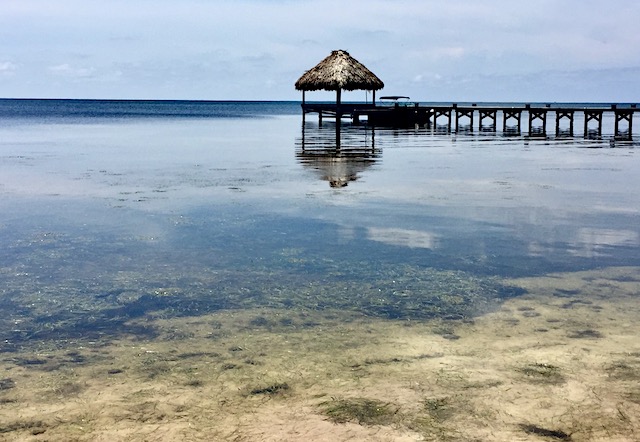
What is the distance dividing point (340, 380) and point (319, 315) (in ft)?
5.33

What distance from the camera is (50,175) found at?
19.0 metres

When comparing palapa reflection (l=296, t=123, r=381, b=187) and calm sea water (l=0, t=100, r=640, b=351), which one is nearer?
calm sea water (l=0, t=100, r=640, b=351)

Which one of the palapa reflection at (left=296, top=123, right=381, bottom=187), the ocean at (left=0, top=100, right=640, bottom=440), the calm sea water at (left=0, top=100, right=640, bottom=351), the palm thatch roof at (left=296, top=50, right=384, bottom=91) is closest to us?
the ocean at (left=0, top=100, right=640, bottom=440)

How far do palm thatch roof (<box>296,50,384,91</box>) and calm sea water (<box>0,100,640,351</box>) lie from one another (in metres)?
21.7

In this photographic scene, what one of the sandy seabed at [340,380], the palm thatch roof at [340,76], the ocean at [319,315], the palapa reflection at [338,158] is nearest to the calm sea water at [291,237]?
the ocean at [319,315]

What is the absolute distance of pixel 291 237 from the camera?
33.8 feet

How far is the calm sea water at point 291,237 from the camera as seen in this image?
718 cm

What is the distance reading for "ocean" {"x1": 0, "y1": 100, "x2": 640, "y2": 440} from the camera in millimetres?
4512

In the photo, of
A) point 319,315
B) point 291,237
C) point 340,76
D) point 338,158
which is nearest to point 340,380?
point 319,315

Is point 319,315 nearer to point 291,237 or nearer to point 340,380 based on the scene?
point 340,380

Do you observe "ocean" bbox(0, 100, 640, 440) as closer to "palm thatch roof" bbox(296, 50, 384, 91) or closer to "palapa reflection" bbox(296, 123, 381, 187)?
"palapa reflection" bbox(296, 123, 381, 187)

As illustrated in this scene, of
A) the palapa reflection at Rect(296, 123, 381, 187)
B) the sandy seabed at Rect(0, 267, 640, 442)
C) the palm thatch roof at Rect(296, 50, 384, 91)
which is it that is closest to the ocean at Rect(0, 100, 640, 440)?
the sandy seabed at Rect(0, 267, 640, 442)

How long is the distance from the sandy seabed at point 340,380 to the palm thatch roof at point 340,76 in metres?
36.3

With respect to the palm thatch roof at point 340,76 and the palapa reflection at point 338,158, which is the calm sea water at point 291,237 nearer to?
the palapa reflection at point 338,158
